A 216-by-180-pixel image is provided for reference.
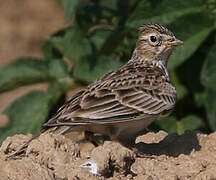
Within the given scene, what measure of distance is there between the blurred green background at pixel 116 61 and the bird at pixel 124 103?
2.58 feet

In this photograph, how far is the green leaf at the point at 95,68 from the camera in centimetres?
817

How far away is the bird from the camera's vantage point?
624cm

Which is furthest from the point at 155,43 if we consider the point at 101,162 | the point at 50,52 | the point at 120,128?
the point at 101,162

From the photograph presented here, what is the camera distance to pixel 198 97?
28.6 ft

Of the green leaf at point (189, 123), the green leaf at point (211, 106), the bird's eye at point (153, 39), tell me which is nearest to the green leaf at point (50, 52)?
the green leaf at point (189, 123)

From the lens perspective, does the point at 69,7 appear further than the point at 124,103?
Yes

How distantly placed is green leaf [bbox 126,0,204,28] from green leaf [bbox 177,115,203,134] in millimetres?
1157

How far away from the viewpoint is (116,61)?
27.1ft

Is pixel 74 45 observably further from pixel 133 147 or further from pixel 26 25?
pixel 26 25

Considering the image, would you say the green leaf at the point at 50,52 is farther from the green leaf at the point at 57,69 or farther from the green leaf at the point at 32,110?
the green leaf at the point at 32,110

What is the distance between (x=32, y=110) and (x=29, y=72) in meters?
0.45

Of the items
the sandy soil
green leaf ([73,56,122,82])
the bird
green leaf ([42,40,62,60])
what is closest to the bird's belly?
the bird

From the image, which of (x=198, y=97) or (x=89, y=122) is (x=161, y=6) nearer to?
(x=198, y=97)

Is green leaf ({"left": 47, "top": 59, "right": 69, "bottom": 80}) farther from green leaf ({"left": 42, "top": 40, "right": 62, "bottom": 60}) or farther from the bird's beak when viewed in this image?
the bird's beak
